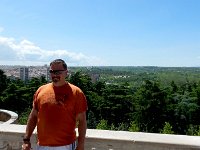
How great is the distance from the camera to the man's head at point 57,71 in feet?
10.4

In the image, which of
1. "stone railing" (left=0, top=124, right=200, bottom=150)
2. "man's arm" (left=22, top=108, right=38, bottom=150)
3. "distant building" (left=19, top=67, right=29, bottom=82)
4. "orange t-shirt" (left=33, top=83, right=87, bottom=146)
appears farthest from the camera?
"distant building" (left=19, top=67, right=29, bottom=82)

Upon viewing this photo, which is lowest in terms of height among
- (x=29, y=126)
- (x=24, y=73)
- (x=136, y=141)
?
(x=24, y=73)

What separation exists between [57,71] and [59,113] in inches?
14.7

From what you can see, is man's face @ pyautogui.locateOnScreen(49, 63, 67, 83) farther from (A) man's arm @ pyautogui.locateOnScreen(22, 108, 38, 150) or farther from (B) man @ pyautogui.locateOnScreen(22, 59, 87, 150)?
(A) man's arm @ pyautogui.locateOnScreen(22, 108, 38, 150)

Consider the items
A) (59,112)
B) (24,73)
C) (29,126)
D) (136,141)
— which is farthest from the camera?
(24,73)

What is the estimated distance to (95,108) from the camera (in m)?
49.4

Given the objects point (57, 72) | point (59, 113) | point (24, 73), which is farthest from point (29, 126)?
point (24, 73)

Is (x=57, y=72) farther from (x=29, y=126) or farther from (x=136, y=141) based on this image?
(x=136, y=141)

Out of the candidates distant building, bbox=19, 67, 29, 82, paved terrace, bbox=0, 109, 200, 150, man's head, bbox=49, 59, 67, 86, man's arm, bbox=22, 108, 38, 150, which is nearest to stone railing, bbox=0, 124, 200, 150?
paved terrace, bbox=0, 109, 200, 150

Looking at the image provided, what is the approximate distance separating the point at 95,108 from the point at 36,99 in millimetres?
46317

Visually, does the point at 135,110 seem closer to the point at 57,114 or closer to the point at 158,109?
the point at 158,109

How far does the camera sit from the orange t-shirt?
3092 millimetres

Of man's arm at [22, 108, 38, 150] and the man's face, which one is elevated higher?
the man's face

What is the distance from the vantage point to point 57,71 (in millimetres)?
3166
